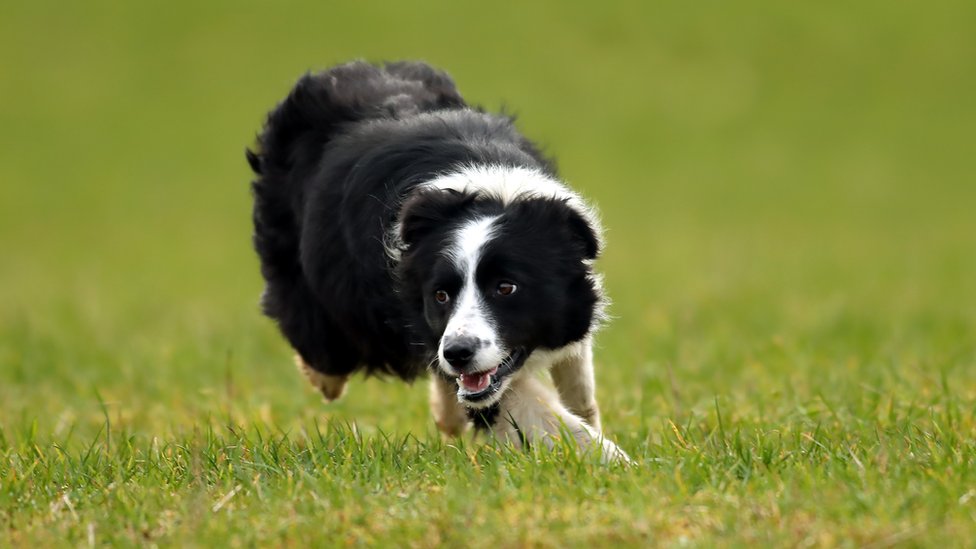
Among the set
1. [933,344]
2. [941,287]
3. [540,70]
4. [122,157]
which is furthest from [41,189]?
[933,344]

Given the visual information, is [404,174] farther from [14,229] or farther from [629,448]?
[14,229]

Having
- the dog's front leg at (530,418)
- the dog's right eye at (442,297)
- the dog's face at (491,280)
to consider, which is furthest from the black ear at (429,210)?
the dog's front leg at (530,418)

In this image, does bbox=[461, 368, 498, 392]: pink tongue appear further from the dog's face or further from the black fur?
the black fur

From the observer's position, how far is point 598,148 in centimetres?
2655

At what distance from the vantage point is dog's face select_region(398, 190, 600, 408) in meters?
5.17

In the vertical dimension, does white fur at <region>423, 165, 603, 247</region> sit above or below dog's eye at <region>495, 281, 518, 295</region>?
above

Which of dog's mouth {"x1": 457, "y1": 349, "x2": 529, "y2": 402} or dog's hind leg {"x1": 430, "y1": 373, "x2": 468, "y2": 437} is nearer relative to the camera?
dog's mouth {"x1": 457, "y1": 349, "x2": 529, "y2": 402}

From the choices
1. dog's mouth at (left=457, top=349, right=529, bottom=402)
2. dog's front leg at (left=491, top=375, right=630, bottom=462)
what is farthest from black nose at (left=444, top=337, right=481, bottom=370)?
dog's front leg at (left=491, top=375, right=630, bottom=462)

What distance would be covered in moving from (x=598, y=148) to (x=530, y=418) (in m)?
21.3

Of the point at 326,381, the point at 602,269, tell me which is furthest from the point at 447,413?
the point at 602,269

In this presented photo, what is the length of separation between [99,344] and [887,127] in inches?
783

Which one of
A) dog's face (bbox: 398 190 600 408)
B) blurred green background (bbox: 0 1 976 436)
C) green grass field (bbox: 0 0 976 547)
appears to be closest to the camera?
green grass field (bbox: 0 0 976 547)

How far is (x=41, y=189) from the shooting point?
84.3ft

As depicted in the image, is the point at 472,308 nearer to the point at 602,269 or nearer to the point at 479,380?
the point at 479,380
